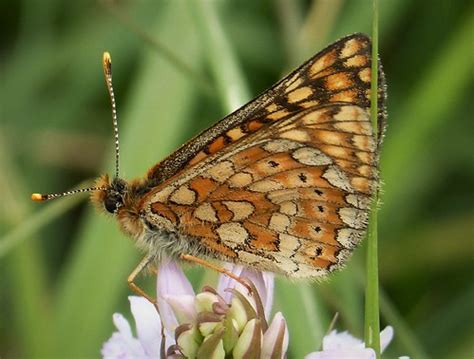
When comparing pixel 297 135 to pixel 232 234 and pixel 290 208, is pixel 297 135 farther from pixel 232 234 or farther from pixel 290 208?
pixel 232 234

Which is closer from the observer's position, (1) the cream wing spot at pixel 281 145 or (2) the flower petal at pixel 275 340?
(2) the flower petal at pixel 275 340

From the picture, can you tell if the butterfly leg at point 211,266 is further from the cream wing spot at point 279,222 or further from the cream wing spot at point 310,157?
the cream wing spot at point 310,157

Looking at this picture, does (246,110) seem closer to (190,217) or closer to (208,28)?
(190,217)

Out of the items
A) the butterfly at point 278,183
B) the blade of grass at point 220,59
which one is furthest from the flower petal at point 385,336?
the blade of grass at point 220,59

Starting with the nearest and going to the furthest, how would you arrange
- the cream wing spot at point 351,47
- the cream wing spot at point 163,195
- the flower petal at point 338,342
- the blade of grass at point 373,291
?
1. the blade of grass at point 373,291
2. the flower petal at point 338,342
3. the cream wing spot at point 351,47
4. the cream wing spot at point 163,195

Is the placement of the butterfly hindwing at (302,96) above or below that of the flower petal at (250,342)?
above

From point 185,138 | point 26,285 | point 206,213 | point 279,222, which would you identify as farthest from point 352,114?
point 185,138

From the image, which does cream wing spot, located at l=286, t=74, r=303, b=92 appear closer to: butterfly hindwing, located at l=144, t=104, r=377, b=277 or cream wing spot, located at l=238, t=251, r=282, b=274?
butterfly hindwing, located at l=144, t=104, r=377, b=277
